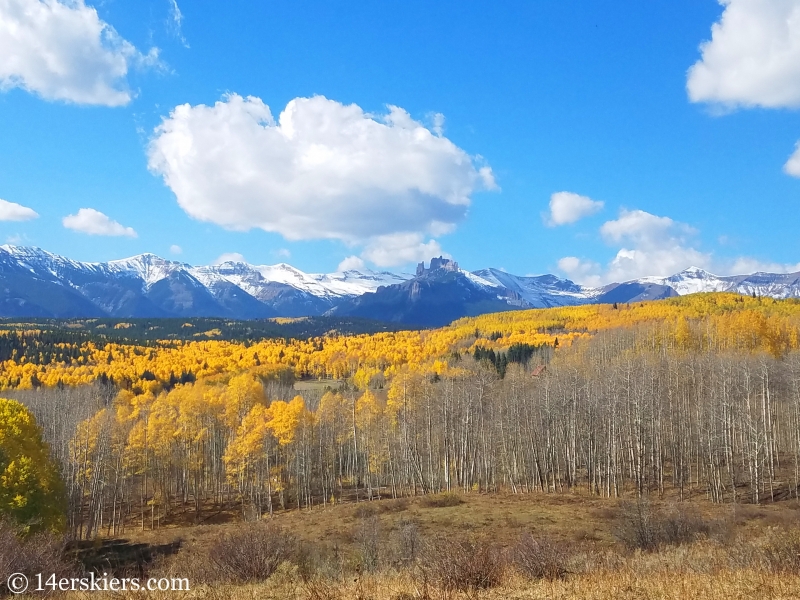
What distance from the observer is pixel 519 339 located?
182m

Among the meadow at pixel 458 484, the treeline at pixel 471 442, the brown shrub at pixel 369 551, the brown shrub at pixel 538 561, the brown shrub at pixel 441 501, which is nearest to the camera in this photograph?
the brown shrub at pixel 538 561

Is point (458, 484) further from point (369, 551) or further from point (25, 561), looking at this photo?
point (25, 561)

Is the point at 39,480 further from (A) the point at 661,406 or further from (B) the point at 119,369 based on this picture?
(B) the point at 119,369

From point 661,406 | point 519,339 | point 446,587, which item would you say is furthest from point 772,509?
point 519,339

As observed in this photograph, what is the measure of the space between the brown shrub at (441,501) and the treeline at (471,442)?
37.2 feet

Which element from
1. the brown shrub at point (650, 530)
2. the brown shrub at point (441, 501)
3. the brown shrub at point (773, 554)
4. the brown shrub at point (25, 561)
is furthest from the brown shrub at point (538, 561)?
the brown shrub at point (441, 501)

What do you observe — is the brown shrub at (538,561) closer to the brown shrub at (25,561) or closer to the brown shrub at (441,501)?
the brown shrub at (25,561)

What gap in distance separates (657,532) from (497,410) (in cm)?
3567

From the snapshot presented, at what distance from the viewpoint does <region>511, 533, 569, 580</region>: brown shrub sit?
50.9 ft

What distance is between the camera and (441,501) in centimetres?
4203

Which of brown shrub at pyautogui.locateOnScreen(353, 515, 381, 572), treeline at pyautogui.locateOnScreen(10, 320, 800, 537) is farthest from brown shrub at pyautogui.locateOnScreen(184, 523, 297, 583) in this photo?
treeline at pyautogui.locateOnScreen(10, 320, 800, 537)

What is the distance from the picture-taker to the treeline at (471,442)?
51.3m

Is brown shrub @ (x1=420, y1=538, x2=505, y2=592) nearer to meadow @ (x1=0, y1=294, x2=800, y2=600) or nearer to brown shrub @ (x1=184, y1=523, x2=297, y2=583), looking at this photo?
meadow @ (x1=0, y1=294, x2=800, y2=600)

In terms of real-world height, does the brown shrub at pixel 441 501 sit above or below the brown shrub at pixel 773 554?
below
